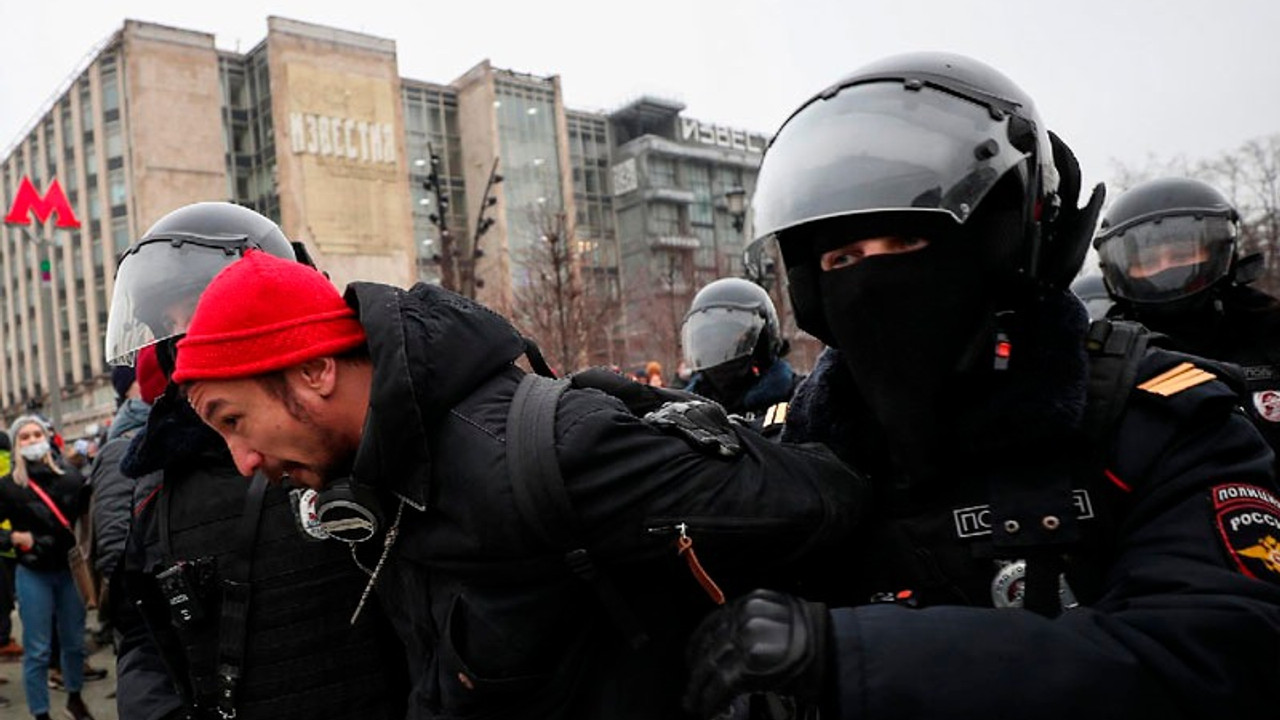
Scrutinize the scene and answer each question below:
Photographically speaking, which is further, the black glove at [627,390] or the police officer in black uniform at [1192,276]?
the police officer in black uniform at [1192,276]

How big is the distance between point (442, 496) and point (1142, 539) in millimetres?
1113

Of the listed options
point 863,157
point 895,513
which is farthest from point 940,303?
point 895,513

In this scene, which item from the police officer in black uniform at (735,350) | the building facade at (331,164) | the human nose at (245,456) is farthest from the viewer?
the building facade at (331,164)

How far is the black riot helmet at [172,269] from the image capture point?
277 centimetres

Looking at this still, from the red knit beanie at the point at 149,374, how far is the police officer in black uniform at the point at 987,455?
77.1 inches

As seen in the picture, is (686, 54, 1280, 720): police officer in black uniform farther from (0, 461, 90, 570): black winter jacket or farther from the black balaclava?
(0, 461, 90, 570): black winter jacket

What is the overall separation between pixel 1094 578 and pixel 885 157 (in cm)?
77

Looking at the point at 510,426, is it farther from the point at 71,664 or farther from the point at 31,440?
the point at 31,440

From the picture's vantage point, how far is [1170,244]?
13.6 ft

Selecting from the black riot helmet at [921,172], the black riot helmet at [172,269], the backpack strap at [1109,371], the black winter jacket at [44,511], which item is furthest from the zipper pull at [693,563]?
the black winter jacket at [44,511]

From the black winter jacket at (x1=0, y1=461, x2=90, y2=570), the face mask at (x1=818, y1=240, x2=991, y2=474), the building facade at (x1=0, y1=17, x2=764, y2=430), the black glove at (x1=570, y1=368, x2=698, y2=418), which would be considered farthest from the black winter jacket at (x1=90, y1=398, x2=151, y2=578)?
the building facade at (x1=0, y1=17, x2=764, y2=430)

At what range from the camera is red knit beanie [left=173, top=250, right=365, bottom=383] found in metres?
1.75

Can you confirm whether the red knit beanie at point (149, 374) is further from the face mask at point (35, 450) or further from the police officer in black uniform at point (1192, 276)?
the face mask at point (35, 450)

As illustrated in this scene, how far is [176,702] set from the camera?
2406mm
